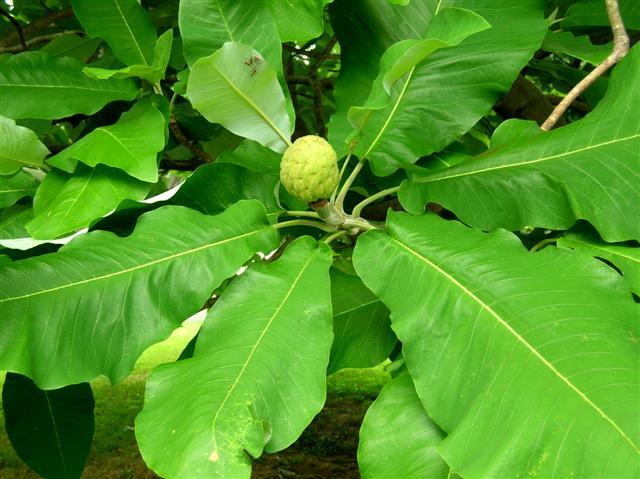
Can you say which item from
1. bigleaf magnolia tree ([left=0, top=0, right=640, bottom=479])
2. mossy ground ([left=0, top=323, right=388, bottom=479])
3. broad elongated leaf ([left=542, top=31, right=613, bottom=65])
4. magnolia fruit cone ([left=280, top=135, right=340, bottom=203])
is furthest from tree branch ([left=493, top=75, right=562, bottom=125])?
mossy ground ([left=0, top=323, right=388, bottom=479])

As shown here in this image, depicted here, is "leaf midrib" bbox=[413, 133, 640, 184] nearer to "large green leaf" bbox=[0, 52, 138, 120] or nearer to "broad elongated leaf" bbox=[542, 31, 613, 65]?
"broad elongated leaf" bbox=[542, 31, 613, 65]

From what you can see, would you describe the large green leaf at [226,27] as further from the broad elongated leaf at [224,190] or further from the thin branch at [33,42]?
the thin branch at [33,42]

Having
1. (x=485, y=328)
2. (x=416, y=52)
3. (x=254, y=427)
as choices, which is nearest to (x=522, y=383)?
(x=485, y=328)

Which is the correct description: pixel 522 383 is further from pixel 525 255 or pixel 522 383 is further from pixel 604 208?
pixel 604 208

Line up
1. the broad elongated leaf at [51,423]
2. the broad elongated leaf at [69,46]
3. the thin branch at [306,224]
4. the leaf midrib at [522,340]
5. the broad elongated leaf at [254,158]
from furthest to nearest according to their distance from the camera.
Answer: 1. the broad elongated leaf at [69,46]
2. the broad elongated leaf at [51,423]
3. the broad elongated leaf at [254,158]
4. the thin branch at [306,224]
5. the leaf midrib at [522,340]

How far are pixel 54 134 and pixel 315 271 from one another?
1.57 m

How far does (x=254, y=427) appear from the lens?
0.82 meters

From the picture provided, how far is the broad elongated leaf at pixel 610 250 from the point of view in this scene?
0.98 m

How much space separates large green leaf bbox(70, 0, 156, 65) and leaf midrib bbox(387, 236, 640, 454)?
74cm

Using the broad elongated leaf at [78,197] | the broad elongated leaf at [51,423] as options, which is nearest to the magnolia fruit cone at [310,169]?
the broad elongated leaf at [78,197]

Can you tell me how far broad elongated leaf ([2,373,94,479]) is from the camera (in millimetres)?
1617

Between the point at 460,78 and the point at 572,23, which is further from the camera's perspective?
the point at 572,23

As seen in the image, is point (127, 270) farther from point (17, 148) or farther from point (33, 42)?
point (33, 42)

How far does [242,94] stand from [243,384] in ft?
1.47
